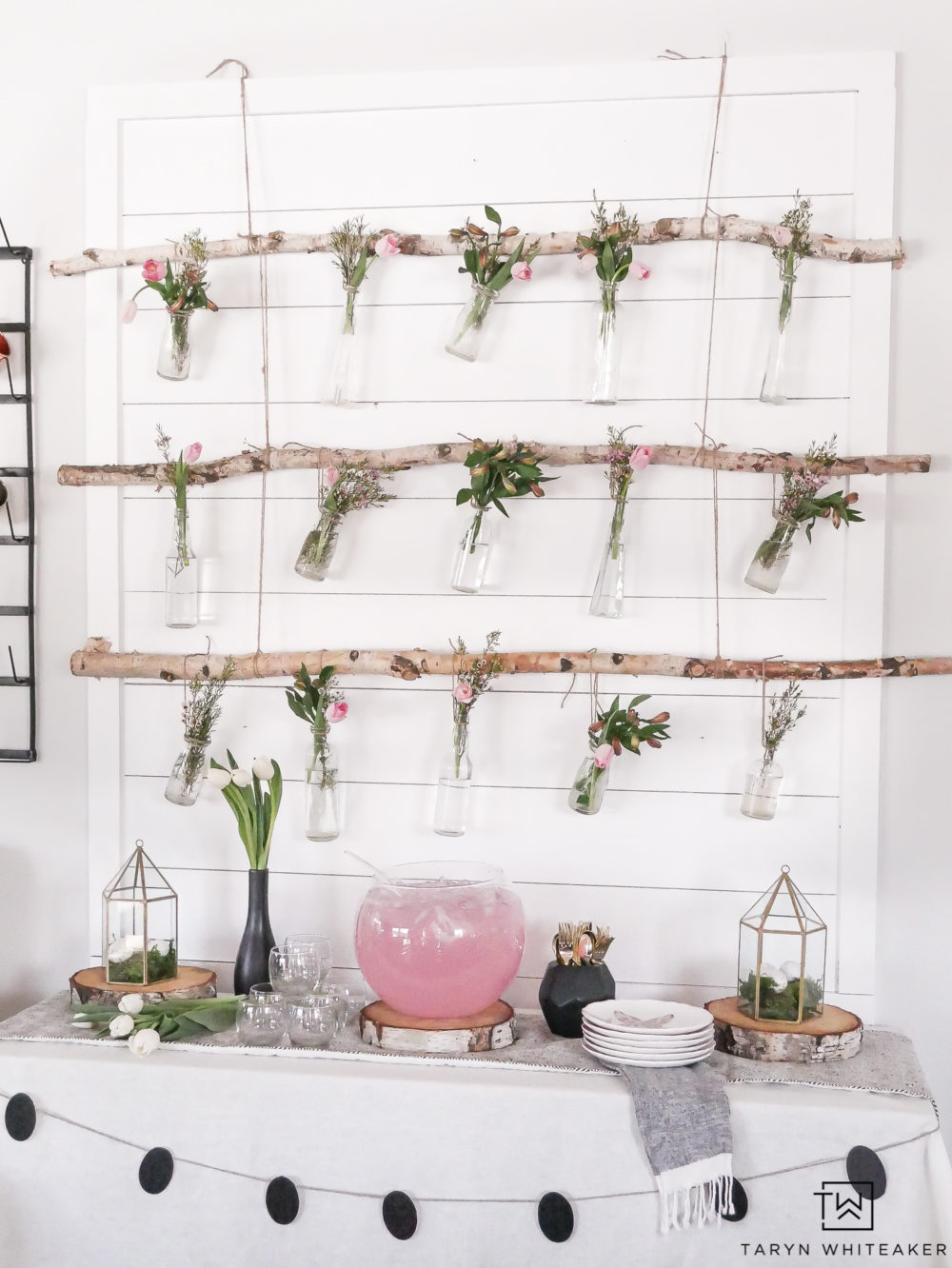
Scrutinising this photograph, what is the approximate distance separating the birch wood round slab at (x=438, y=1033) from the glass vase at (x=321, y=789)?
345 millimetres

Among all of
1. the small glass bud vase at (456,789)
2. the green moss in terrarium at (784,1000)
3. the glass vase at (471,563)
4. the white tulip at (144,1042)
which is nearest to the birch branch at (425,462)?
the glass vase at (471,563)

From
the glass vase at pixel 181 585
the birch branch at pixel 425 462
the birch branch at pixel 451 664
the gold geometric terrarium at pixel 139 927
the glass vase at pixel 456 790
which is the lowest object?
the gold geometric terrarium at pixel 139 927

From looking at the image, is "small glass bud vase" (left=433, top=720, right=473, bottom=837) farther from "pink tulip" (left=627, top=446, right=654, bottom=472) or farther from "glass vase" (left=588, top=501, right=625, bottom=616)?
"pink tulip" (left=627, top=446, right=654, bottom=472)

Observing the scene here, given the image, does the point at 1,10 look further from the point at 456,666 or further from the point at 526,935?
the point at 526,935

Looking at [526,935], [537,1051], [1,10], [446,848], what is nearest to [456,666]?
[446,848]

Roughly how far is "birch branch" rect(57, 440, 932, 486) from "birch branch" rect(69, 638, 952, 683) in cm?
33

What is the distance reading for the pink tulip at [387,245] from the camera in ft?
6.85

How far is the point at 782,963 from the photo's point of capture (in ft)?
6.28

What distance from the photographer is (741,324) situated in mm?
2115

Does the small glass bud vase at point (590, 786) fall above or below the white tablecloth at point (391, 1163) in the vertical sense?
above

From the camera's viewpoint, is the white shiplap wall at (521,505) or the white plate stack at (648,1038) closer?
the white plate stack at (648,1038)

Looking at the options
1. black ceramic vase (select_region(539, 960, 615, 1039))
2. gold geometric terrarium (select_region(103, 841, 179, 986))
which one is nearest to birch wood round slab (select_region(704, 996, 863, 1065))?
black ceramic vase (select_region(539, 960, 615, 1039))

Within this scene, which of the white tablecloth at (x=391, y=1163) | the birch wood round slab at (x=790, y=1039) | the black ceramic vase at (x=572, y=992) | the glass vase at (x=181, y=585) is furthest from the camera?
→ the glass vase at (x=181, y=585)

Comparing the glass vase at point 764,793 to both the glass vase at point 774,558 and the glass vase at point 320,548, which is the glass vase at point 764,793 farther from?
the glass vase at point 320,548
